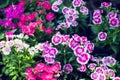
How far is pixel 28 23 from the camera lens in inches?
172

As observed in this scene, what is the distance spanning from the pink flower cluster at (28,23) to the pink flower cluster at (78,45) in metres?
0.25

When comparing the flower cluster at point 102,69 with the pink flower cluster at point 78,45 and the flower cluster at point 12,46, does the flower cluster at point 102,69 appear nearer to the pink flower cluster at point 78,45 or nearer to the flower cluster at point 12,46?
the pink flower cluster at point 78,45

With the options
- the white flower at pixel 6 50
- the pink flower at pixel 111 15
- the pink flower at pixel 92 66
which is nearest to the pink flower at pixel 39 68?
the white flower at pixel 6 50

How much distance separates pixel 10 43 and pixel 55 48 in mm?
439

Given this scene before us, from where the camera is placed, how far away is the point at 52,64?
151 inches

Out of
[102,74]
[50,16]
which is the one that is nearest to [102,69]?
[102,74]

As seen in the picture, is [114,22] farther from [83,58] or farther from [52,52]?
[52,52]

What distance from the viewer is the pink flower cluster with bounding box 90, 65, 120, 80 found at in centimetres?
353

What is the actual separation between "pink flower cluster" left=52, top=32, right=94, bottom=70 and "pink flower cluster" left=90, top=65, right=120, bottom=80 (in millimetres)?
155

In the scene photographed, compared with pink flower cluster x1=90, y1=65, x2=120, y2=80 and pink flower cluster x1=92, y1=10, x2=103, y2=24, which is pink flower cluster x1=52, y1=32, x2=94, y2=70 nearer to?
pink flower cluster x1=90, y1=65, x2=120, y2=80

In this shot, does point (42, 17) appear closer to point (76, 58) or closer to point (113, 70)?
point (76, 58)

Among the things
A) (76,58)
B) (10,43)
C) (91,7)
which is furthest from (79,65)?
(91,7)

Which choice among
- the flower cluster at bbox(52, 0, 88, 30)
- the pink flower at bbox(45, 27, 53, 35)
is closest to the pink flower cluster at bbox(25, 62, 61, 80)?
the pink flower at bbox(45, 27, 53, 35)

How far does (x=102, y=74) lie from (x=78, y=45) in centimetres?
43
